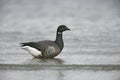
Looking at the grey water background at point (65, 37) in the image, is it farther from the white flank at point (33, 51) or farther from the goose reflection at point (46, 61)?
the white flank at point (33, 51)

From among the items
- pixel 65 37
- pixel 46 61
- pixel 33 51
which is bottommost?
pixel 46 61

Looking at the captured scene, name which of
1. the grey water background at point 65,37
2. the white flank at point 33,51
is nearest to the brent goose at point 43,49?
the white flank at point 33,51

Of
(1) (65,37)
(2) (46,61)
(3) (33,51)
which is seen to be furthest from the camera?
(1) (65,37)

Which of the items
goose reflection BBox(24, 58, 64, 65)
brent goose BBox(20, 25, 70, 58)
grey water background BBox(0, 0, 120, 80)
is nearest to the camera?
grey water background BBox(0, 0, 120, 80)

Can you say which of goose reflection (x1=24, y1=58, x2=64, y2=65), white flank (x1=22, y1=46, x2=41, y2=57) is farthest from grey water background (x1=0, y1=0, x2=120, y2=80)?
white flank (x1=22, y1=46, x2=41, y2=57)

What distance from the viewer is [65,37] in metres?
16.7

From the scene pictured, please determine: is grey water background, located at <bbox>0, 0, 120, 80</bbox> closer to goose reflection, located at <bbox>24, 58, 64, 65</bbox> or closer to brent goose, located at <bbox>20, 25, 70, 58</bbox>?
goose reflection, located at <bbox>24, 58, 64, 65</bbox>

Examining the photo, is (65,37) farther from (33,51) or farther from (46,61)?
(46,61)

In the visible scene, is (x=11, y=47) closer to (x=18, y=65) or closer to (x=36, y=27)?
(x=18, y=65)

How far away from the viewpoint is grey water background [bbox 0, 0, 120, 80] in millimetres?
9633

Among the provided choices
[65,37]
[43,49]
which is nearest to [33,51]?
[43,49]

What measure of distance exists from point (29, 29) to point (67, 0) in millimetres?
13289

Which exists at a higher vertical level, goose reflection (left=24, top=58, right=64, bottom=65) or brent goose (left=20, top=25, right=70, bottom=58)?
brent goose (left=20, top=25, right=70, bottom=58)

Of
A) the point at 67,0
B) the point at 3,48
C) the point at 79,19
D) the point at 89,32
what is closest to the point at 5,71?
the point at 3,48
